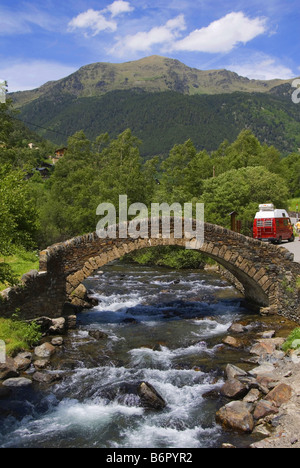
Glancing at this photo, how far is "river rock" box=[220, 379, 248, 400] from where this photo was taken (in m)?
11.3

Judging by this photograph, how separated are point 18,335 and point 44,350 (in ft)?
3.66

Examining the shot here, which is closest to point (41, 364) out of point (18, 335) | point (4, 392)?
point (18, 335)

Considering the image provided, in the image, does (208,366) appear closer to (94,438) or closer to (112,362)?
(112,362)

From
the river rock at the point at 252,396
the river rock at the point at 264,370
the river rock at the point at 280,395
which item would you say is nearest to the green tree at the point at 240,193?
the river rock at the point at 264,370

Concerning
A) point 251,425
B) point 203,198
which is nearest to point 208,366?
point 251,425

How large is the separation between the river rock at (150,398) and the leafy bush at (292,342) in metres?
5.28

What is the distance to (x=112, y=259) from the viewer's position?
1755 cm

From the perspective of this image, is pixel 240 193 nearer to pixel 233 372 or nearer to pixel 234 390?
pixel 233 372

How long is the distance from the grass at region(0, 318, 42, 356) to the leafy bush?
8.98 metres

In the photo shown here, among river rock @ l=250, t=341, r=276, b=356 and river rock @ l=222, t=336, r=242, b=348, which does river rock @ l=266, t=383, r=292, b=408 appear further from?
river rock @ l=222, t=336, r=242, b=348

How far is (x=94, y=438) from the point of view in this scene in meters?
9.73

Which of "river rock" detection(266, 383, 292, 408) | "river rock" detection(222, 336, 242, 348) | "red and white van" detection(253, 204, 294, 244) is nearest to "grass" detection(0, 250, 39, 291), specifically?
"river rock" detection(222, 336, 242, 348)

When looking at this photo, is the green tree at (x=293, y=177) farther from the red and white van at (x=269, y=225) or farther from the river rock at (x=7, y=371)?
the river rock at (x=7, y=371)

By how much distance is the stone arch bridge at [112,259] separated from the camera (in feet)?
53.3
